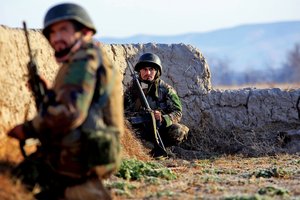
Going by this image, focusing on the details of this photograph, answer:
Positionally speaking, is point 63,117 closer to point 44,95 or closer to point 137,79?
point 44,95

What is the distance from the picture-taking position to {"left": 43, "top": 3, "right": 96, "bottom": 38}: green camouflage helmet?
5199 mm

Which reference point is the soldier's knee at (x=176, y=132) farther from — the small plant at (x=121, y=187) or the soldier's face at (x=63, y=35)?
the soldier's face at (x=63, y=35)

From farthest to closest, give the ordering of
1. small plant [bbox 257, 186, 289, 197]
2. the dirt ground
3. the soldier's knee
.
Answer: the soldier's knee
small plant [bbox 257, 186, 289, 197]
the dirt ground

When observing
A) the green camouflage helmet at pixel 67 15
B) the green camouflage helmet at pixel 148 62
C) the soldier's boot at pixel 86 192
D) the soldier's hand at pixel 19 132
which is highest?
the green camouflage helmet at pixel 67 15

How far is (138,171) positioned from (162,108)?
9.62 ft

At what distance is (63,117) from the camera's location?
4906 mm

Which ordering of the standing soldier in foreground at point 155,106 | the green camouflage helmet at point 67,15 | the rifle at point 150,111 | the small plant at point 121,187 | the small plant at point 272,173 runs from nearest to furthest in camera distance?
the green camouflage helmet at point 67,15
the small plant at point 121,187
the small plant at point 272,173
the rifle at point 150,111
the standing soldier in foreground at point 155,106

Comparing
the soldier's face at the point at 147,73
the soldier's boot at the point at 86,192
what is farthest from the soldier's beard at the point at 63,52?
the soldier's face at the point at 147,73

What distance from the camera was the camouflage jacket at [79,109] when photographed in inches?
194

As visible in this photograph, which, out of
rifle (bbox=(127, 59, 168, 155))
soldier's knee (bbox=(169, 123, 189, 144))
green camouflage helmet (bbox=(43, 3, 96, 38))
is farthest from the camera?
soldier's knee (bbox=(169, 123, 189, 144))

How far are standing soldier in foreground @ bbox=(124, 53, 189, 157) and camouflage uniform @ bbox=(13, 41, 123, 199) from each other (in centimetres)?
431

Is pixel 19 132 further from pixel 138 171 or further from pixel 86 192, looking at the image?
pixel 138 171

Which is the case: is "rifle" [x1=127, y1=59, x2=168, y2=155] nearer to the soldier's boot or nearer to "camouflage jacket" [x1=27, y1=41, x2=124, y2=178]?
"camouflage jacket" [x1=27, y1=41, x2=124, y2=178]

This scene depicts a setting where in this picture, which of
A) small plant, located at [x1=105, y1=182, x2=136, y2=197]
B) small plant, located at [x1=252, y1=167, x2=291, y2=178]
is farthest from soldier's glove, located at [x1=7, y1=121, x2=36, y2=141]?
small plant, located at [x1=252, y1=167, x2=291, y2=178]
